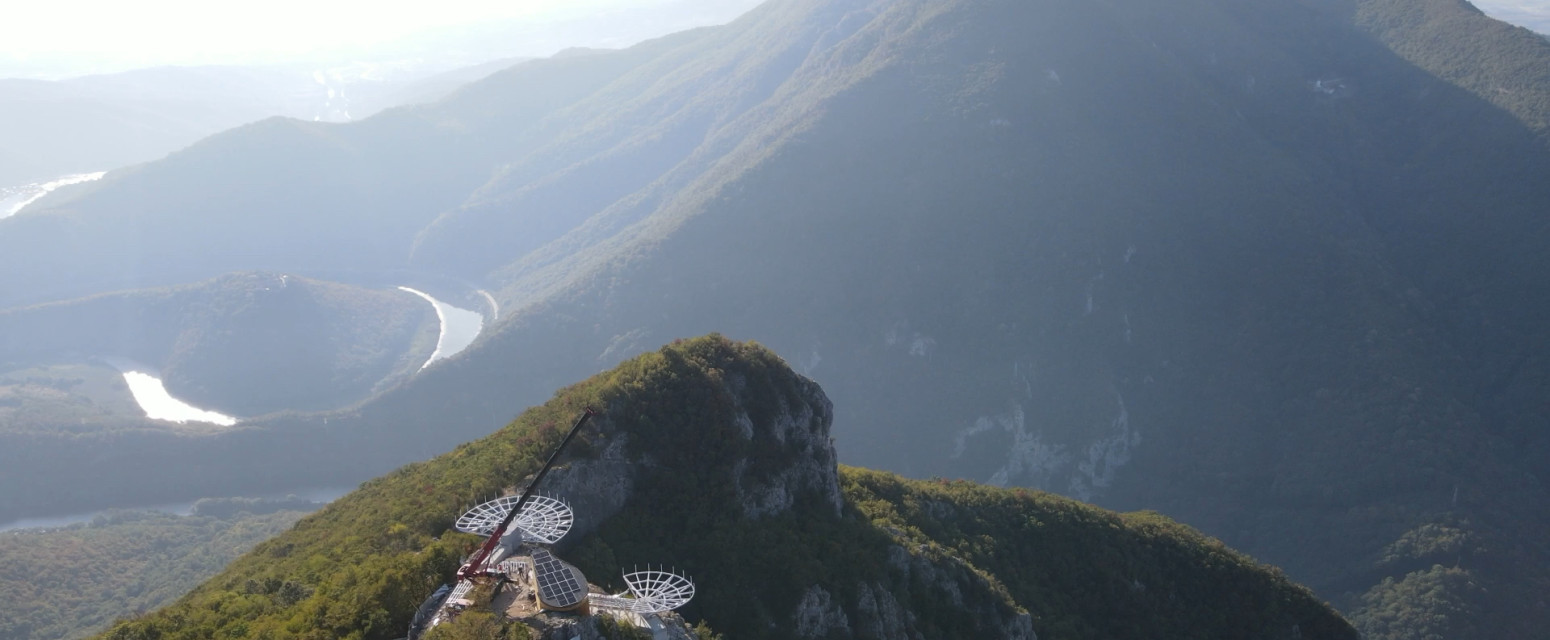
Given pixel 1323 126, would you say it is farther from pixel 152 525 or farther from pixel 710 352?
pixel 152 525

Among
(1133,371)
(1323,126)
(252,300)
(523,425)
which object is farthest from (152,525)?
(1323,126)

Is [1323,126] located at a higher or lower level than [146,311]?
A: higher

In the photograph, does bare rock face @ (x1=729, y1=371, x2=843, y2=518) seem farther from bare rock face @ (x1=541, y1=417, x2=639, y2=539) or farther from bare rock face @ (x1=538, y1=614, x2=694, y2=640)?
bare rock face @ (x1=538, y1=614, x2=694, y2=640)

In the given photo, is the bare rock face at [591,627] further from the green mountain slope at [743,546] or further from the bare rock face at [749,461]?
the bare rock face at [749,461]

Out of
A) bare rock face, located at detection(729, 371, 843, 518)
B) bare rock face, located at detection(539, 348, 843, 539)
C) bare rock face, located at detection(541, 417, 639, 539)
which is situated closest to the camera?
bare rock face, located at detection(541, 417, 639, 539)

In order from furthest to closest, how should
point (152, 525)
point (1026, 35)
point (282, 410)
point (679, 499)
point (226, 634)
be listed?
1. point (1026, 35)
2. point (282, 410)
3. point (152, 525)
4. point (679, 499)
5. point (226, 634)

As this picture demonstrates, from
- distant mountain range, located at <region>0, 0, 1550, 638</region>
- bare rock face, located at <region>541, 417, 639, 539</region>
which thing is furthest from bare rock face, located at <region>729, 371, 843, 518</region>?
distant mountain range, located at <region>0, 0, 1550, 638</region>

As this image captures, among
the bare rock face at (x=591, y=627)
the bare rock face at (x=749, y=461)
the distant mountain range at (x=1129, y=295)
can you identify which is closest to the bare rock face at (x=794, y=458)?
the bare rock face at (x=749, y=461)
